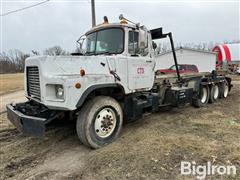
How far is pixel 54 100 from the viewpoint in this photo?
14.1 feet

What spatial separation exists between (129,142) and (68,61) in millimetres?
2120

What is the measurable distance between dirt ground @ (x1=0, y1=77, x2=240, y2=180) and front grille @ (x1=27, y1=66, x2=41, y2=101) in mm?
1090

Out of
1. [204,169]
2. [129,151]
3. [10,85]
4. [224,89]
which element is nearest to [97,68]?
[129,151]

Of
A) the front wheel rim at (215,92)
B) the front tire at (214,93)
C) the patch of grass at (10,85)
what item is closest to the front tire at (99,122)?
the front tire at (214,93)

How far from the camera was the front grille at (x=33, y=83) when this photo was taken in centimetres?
470

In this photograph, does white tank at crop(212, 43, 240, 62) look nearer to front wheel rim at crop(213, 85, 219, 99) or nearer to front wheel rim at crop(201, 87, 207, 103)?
front wheel rim at crop(213, 85, 219, 99)

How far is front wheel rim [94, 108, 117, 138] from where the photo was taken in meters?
4.80

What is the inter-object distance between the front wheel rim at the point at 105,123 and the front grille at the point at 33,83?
127 centimetres

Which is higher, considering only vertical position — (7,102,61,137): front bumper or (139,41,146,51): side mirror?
(139,41,146,51): side mirror

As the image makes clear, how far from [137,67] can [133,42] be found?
0.61 m

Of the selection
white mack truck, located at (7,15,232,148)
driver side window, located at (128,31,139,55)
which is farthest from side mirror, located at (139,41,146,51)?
driver side window, located at (128,31,139,55)

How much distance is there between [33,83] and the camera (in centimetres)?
494

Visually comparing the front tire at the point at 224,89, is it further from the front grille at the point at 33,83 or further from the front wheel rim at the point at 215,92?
the front grille at the point at 33,83

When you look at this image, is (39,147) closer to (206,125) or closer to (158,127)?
(158,127)
